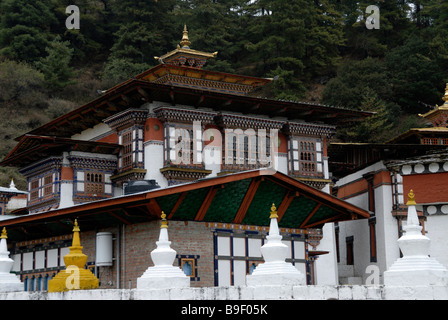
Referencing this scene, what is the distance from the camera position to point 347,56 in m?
72.0

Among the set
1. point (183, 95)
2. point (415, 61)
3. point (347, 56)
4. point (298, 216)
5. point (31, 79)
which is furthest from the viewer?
point (347, 56)

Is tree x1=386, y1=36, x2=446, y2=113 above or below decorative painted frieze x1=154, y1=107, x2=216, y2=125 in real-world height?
above

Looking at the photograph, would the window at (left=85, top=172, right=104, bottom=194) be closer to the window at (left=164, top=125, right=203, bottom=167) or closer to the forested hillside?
the window at (left=164, top=125, right=203, bottom=167)

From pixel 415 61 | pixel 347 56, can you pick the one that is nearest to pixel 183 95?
pixel 415 61

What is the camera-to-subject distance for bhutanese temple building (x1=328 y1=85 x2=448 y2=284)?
112 feet

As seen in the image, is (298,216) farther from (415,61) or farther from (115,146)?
(415,61)

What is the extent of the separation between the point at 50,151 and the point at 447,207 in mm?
18623

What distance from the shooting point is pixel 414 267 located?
36.4 feet

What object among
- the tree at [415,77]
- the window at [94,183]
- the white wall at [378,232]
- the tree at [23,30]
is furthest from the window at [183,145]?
the tree at [23,30]

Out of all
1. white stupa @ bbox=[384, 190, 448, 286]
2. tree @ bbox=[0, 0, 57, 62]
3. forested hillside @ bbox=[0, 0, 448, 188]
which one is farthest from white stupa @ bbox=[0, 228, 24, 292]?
tree @ bbox=[0, 0, 57, 62]

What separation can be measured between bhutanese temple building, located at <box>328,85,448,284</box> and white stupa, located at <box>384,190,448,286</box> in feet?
75.4

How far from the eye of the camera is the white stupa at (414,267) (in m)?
10.9

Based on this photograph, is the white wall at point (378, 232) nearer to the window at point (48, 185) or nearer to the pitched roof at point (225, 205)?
the pitched roof at point (225, 205)

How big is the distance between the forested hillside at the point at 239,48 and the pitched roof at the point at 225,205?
130 feet
